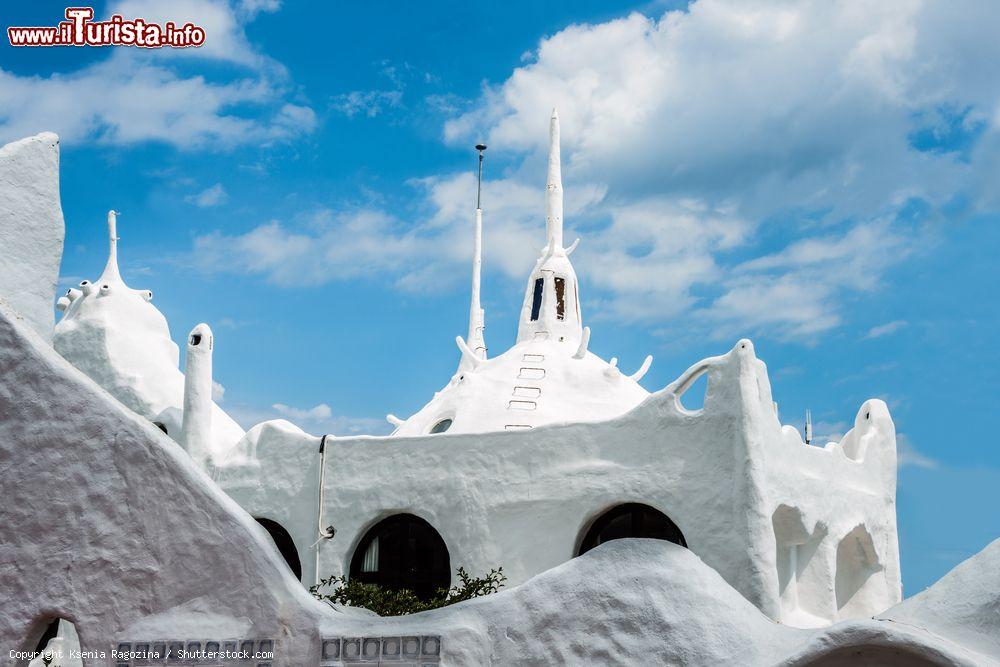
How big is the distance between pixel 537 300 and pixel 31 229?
1512cm

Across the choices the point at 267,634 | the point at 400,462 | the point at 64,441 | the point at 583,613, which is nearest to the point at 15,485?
the point at 64,441

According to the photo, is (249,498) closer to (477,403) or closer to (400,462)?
(400,462)

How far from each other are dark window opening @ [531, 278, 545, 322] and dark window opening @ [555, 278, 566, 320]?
41cm

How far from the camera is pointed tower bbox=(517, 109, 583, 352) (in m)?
25.8

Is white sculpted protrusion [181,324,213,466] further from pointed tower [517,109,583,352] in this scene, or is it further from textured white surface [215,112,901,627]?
pointed tower [517,109,583,352]

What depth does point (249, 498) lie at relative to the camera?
20.5 meters

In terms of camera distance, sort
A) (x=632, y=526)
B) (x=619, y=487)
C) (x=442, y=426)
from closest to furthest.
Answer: (x=619, y=487), (x=632, y=526), (x=442, y=426)

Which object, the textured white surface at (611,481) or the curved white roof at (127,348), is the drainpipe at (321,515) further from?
the curved white roof at (127,348)

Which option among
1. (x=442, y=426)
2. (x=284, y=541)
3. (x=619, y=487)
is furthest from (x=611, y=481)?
(x=284, y=541)

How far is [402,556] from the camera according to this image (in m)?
19.7

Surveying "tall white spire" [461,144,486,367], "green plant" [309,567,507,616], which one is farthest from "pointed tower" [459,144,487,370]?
"green plant" [309,567,507,616]

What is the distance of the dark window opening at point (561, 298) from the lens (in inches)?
1036

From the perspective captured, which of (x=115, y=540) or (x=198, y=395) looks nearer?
(x=115, y=540)

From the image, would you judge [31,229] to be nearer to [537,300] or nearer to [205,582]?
[205,582]
